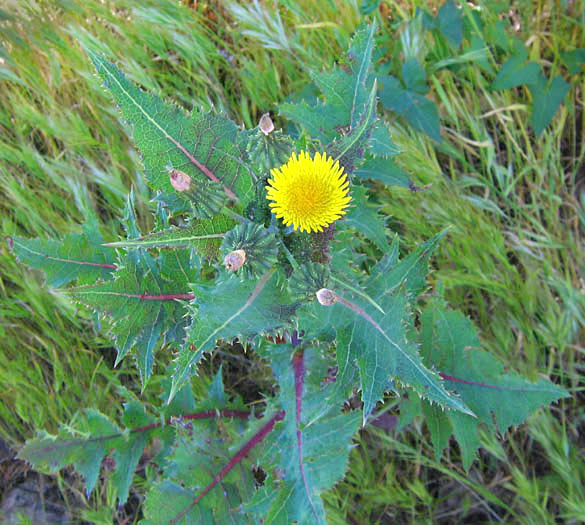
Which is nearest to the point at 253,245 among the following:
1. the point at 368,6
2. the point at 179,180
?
the point at 179,180

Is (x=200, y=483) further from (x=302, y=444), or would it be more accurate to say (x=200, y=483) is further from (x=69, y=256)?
(x=69, y=256)

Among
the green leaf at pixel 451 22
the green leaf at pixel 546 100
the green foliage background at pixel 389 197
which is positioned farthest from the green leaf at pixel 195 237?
the green leaf at pixel 546 100

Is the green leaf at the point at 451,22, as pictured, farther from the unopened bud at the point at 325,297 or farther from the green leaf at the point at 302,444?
the unopened bud at the point at 325,297

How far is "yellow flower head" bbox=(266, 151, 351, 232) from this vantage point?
1.26m

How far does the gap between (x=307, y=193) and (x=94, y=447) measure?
1619 mm

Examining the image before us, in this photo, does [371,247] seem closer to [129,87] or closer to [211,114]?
[211,114]

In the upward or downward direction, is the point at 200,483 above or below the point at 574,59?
below

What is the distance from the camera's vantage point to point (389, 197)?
258 cm

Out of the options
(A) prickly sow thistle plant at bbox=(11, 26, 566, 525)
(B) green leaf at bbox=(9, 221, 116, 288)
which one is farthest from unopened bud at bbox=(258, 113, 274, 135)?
(B) green leaf at bbox=(9, 221, 116, 288)

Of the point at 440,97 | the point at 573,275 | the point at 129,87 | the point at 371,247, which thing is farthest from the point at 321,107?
the point at 573,275

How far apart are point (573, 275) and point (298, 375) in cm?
166

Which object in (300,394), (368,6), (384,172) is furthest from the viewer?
(368,6)

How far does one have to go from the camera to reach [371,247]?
2586 mm

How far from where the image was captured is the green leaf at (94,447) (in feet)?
6.81
